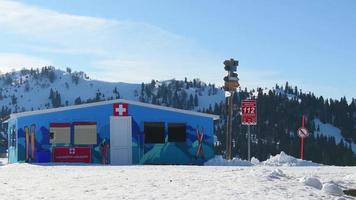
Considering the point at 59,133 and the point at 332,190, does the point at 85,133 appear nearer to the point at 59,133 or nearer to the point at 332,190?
the point at 59,133

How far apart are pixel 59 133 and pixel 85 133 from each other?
1242mm

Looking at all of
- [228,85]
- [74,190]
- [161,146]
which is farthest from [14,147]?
[74,190]

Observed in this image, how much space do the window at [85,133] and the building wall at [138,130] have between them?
0.72 ft

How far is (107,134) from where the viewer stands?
31.0 metres

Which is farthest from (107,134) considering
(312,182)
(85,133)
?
(312,182)

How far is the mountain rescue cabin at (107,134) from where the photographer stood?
101 ft

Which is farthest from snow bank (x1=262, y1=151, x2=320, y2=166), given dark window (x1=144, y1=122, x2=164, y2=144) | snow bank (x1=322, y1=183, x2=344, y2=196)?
snow bank (x1=322, y1=183, x2=344, y2=196)

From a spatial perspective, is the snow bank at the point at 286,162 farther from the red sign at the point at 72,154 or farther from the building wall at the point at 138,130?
the red sign at the point at 72,154

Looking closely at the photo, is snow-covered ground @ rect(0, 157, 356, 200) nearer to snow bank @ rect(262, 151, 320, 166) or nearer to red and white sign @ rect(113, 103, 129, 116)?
snow bank @ rect(262, 151, 320, 166)

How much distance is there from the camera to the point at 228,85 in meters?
33.4

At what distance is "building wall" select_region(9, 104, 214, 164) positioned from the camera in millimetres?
30844

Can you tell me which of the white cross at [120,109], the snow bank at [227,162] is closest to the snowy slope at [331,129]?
the snow bank at [227,162]

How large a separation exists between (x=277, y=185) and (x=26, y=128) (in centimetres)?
1905

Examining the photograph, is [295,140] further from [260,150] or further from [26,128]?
[26,128]
